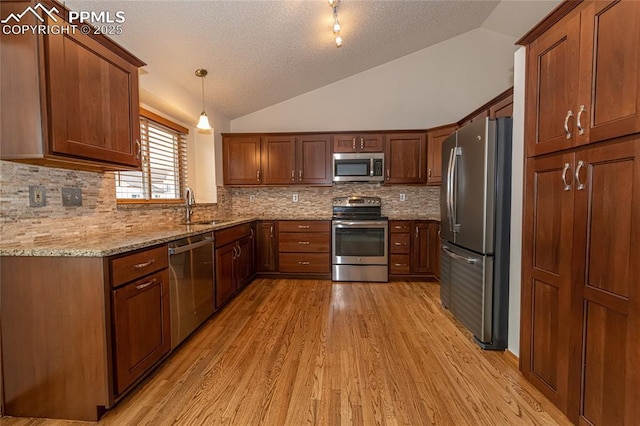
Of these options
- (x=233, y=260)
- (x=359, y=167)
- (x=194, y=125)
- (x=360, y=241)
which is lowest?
(x=233, y=260)

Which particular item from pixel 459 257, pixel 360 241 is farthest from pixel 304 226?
pixel 459 257

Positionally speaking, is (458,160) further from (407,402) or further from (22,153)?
(22,153)

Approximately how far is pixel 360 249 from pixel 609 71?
3.09 metres

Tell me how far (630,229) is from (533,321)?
82 cm

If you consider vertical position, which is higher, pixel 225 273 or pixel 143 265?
pixel 143 265

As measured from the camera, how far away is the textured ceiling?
230 centimetres

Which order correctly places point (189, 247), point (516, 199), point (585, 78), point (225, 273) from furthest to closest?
point (225, 273) < point (189, 247) < point (516, 199) < point (585, 78)

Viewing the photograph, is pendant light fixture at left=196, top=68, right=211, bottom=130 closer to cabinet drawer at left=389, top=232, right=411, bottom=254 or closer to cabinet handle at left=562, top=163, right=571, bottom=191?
cabinet drawer at left=389, top=232, right=411, bottom=254

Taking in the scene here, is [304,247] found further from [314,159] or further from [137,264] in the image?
[137,264]

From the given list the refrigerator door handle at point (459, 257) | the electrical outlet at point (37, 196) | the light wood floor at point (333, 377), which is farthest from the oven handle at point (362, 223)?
the electrical outlet at point (37, 196)

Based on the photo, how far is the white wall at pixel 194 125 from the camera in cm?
285

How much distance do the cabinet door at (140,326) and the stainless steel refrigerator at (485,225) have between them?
88.6 inches

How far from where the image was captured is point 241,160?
4426 mm

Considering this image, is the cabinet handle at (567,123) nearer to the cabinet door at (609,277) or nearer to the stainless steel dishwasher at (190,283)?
the cabinet door at (609,277)
